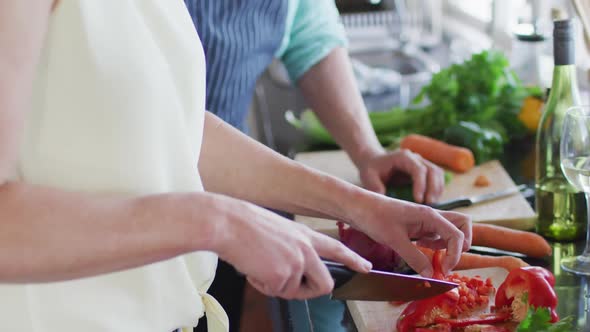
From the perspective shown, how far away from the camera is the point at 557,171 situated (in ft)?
5.37

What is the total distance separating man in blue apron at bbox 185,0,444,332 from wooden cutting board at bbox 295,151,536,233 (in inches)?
3.7

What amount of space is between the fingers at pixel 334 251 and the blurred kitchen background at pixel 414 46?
1323mm

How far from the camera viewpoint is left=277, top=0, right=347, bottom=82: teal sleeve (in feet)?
6.47

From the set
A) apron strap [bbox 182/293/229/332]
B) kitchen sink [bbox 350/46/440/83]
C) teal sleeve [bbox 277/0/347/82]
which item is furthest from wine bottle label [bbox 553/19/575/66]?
kitchen sink [bbox 350/46/440/83]

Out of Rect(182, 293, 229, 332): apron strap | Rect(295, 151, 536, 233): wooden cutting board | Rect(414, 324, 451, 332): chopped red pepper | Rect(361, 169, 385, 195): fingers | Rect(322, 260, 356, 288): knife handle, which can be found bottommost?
Rect(295, 151, 536, 233): wooden cutting board

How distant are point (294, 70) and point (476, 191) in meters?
0.52

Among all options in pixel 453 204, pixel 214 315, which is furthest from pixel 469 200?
pixel 214 315

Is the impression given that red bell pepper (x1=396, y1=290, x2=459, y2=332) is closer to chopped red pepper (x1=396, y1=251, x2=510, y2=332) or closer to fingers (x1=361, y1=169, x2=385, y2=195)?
chopped red pepper (x1=396, y1=251, x2=510, y2=332)

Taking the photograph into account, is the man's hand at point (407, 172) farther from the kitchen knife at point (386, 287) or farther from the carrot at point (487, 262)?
the kitchen knife at point (386, 287)

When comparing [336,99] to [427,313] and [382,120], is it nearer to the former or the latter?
[382,120]

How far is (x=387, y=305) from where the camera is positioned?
130cm

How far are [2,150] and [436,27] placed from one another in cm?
303

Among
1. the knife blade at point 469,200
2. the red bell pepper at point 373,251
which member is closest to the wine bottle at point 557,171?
the knife blade at point 469,200

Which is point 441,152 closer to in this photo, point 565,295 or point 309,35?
point 309,35
